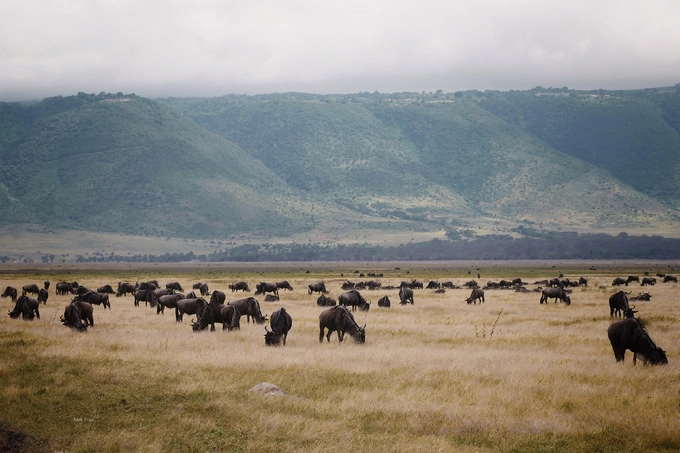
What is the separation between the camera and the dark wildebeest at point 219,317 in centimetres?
3055

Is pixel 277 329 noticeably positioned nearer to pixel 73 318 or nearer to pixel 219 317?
pixel 219 317

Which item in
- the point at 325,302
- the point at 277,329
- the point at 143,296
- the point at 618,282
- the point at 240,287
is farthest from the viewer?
the point at 618,282

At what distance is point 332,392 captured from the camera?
60.2ft

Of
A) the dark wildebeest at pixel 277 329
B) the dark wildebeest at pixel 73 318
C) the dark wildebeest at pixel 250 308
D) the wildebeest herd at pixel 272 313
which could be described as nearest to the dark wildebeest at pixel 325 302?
the wildebeest herd at pixel 272 313

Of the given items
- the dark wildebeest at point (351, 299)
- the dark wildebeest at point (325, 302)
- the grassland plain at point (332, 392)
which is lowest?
the grassland plain at point (332, 392)

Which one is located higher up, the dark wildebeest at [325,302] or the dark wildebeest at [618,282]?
the dark wildebeest at [618,282]

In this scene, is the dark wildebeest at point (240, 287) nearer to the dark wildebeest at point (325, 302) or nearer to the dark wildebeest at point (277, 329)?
the dark wildebeest at point (325, 302)

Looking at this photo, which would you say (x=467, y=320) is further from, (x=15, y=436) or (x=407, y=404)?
(x=15, y=436)

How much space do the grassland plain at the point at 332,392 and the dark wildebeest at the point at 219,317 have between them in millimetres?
913

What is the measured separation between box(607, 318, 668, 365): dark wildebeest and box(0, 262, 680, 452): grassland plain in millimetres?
477

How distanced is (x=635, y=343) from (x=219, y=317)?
17.0 meters

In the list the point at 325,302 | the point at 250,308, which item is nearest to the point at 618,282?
the point at 325,302

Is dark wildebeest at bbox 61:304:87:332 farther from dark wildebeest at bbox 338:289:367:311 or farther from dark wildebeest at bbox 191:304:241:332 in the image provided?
dark wildebeest at bbox 338:289:367:311

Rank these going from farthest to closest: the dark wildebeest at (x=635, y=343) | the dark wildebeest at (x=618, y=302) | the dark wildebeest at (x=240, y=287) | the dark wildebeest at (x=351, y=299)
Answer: the dark wildebeest at (x=240, y=287), the dark wildebeest at (x=351, y=299), the dark wildebeest at (x=618, y=302), the dark wildebeest at (x=635, y=343)
